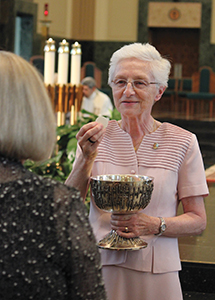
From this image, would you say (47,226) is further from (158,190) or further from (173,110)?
(173,110)

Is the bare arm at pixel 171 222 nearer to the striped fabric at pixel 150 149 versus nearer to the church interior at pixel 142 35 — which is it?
the striped fabric at pixel 150 149

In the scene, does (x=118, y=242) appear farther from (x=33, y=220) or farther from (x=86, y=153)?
(x=33, y=220)

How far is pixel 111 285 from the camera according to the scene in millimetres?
1686

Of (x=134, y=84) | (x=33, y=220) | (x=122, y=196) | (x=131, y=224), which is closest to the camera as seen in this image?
(x=33, y=220)

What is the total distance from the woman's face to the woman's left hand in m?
0.40

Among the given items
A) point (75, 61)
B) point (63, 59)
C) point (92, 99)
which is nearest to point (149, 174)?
point (63, 59)

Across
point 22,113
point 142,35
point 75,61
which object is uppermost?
point 142,35

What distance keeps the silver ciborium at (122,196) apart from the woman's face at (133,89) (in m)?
0.33

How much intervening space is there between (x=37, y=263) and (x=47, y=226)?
0.27ft

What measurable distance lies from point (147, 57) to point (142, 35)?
1275 cm

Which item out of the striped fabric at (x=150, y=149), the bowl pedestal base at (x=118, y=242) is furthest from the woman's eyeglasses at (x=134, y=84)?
the bowl pedestal base at (x=118, y=242)

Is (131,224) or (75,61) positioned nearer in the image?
(131,224)

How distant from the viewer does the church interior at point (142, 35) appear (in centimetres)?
1180

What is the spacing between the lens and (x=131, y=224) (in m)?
1.54
